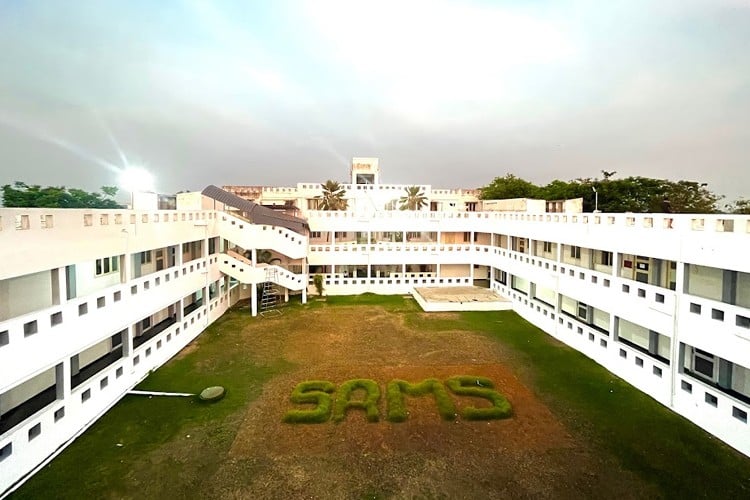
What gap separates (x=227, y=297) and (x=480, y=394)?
1589cm

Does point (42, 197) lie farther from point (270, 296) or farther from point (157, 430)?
point (157, 430)

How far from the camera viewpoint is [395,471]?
342 inches

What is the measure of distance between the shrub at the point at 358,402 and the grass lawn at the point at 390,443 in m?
0.22

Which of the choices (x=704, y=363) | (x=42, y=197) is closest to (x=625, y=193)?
(x=704, y=363)

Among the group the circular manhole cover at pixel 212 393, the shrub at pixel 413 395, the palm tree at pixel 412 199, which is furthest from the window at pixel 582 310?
the palm tree at pixel 412 199

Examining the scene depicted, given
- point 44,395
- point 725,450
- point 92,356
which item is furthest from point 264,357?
point 725,450

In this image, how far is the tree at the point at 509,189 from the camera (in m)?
48.6

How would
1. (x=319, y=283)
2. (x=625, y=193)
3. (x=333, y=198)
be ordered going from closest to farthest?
(x=319, y=283) → (x=333, y=198) → (x=625, y=193)

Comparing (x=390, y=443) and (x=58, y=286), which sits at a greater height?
(x=58, y=286)

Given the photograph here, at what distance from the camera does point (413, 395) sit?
40.4 ft

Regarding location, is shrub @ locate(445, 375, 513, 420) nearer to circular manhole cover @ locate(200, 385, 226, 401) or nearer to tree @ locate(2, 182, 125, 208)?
circular manhole cover @ locate(200, 385, 226, 401)

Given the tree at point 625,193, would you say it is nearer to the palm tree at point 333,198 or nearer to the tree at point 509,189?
the tree at point 509,189

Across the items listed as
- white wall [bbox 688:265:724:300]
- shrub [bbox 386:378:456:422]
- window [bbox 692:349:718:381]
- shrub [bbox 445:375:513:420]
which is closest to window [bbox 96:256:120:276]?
shrub [bbox 386:378:456:422]

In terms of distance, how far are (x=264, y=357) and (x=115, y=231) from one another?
689 cm
